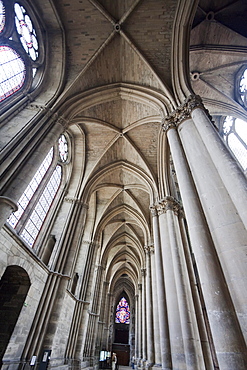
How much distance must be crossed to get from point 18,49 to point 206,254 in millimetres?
8732

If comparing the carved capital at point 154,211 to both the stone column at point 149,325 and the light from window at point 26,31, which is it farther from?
the light from window at point 26,31

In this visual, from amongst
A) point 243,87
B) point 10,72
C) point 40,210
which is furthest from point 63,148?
point 243,87

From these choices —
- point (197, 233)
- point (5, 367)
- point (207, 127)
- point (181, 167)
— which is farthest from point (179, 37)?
point (5, 367)

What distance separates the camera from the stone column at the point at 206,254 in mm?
2994

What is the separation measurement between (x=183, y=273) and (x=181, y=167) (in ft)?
12.7

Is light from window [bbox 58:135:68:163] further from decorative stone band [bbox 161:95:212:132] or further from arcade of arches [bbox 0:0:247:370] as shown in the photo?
decorative stone band [bbox 161:95:212:132]

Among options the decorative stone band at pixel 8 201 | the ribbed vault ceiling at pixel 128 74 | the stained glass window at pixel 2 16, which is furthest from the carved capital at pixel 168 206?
the stained glass window at pixel 2 16

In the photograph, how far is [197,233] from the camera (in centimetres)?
436

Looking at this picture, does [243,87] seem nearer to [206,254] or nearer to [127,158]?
[127,158]

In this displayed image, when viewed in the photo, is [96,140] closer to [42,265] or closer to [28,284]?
[42,265]

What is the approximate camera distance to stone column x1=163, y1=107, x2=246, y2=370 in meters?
2.99

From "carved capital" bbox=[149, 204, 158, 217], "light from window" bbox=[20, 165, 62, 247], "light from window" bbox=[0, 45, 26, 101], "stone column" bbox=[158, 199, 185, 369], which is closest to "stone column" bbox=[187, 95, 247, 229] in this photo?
"stone column" bbox=[158, 199, 185, 369]

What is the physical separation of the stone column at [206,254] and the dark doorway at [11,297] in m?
5.52

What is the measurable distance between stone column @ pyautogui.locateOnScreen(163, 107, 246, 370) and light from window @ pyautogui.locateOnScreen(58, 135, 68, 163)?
6489 mm
